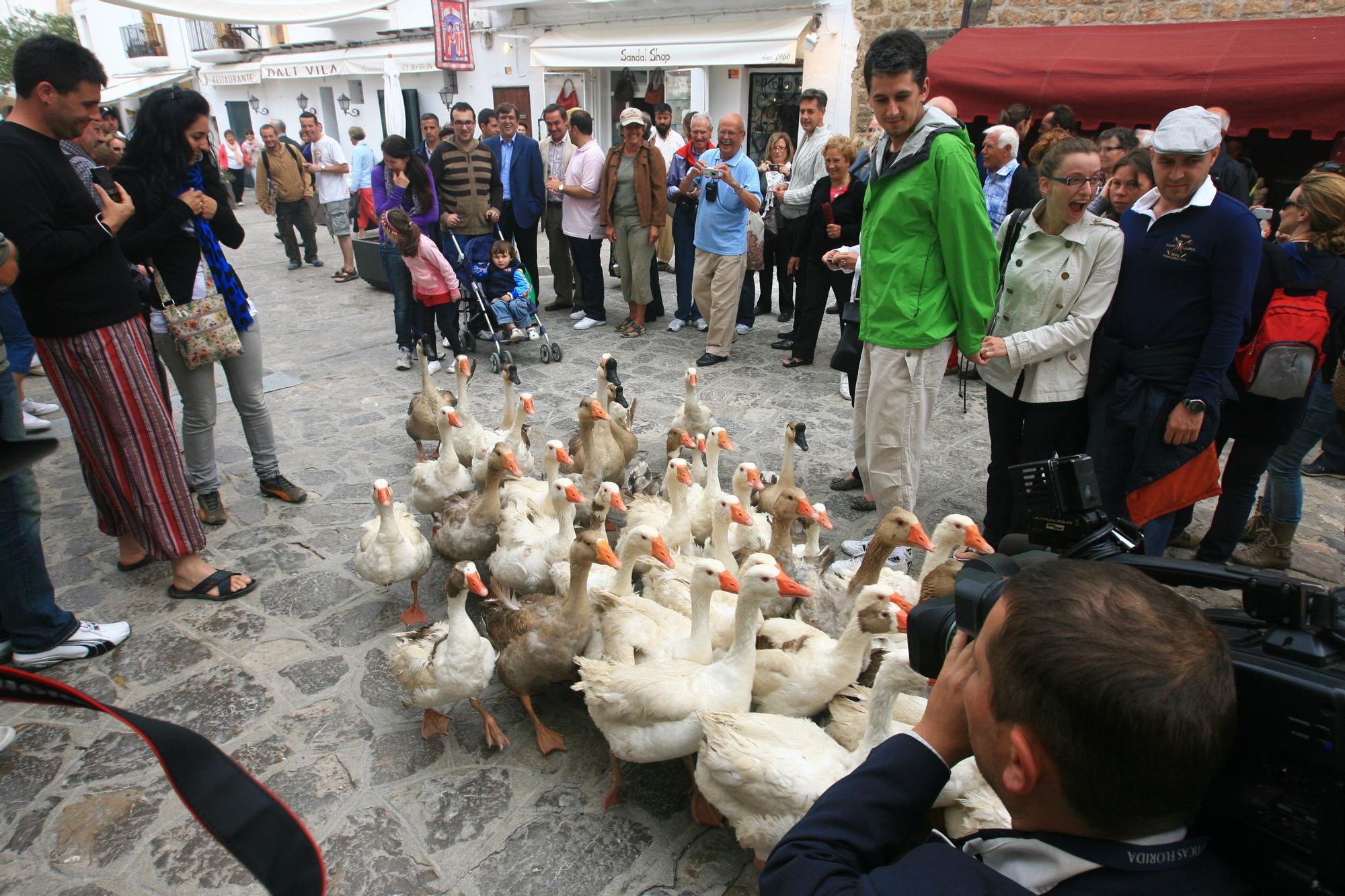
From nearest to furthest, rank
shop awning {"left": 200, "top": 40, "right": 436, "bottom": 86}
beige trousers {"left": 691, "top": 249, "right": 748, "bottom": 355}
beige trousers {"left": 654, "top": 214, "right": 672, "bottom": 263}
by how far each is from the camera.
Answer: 1. beige trousers {"left": 691, "top": 249, "right": 748, "bottom": 355}
2. beige trousers {"left": 654, "top": 214, "right": 672, "bottom": 263}
3. shop awning {"left": 200, "top": 40, "right": 436, "bottom": 86}

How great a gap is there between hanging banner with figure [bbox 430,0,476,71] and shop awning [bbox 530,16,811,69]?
147 cm

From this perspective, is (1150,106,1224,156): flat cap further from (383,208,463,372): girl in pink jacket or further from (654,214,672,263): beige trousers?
(654,214,672,263): beige trousers

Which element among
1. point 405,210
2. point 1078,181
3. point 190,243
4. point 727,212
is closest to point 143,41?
point 405,210

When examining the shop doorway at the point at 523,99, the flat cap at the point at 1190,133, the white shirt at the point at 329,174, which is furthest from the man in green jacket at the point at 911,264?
the shop doorway at the point at 523,99

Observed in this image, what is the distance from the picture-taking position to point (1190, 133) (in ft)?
9.50

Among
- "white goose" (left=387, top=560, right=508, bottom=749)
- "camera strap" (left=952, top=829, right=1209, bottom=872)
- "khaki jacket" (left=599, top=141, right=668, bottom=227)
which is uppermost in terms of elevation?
"khaki jacket" (left=599, top=141, right=668, bottom=227)

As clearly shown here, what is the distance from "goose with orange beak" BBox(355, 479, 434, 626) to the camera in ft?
12.6

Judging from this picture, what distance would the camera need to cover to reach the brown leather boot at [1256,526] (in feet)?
14.7

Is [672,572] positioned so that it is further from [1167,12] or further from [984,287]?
[1167,12]

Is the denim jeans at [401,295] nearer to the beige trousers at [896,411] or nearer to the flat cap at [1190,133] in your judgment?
the beige trousers at [896,411]

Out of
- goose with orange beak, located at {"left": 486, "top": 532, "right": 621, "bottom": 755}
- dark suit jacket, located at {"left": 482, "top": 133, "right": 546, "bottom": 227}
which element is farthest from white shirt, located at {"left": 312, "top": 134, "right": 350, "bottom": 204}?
goose with orange beak, located at {"left": 486, "top": 532, "right": 621, "bottom": 755}

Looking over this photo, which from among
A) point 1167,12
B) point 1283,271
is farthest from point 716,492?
point 1167,12

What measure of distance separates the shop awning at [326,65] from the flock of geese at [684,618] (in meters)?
18.6

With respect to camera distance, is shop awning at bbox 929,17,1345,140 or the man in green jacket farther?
shop awning at bbox 929,17,1345,140
